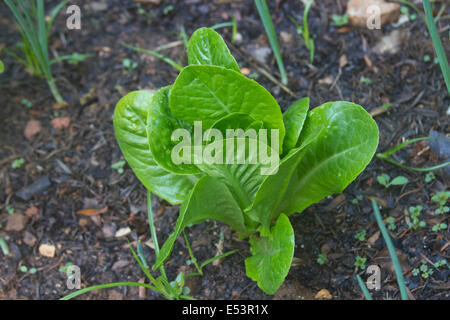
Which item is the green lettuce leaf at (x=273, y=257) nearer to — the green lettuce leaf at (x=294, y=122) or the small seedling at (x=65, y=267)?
the green lettuce leaf at (x=294, y=122)

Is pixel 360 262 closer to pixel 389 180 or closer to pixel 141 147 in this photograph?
pixel 389 180

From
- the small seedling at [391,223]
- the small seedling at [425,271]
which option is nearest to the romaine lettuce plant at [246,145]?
the small seedling at [391,223]

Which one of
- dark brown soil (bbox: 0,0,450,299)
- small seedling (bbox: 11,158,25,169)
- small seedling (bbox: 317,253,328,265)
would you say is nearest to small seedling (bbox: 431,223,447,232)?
dark brown soil (bbox: 0,0,450,299)

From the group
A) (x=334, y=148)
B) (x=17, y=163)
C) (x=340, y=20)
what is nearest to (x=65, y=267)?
(x=17, y=163)

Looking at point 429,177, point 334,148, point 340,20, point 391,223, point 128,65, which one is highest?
point 340,20
